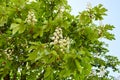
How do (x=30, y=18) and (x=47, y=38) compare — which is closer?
(x=30, y=18)

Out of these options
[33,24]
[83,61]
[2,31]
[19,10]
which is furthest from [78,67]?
[2,31]

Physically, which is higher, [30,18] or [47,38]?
[30,18]

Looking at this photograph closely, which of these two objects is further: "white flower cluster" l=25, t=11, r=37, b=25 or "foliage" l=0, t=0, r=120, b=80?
"white flower cluster" l=25, t=11, r=37, b=25

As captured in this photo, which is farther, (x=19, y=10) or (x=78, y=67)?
(x=19, y=10)

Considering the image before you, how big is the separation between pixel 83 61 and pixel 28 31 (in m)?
2.49

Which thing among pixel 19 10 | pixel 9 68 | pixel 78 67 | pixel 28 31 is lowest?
pixel 9 68

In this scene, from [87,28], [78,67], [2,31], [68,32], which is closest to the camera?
[78,67]

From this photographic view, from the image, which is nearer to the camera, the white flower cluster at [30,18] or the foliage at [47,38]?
the foliage at [47,38]

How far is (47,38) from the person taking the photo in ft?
32.8

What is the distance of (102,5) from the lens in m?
10.0

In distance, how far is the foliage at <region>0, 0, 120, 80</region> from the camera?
744cm

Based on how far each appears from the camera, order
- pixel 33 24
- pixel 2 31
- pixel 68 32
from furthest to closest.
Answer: pixel 2 31 < pixel 68 32 < pixel 33 24

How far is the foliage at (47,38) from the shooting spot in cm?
744

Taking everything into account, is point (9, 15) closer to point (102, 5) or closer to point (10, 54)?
point (10, 54)
